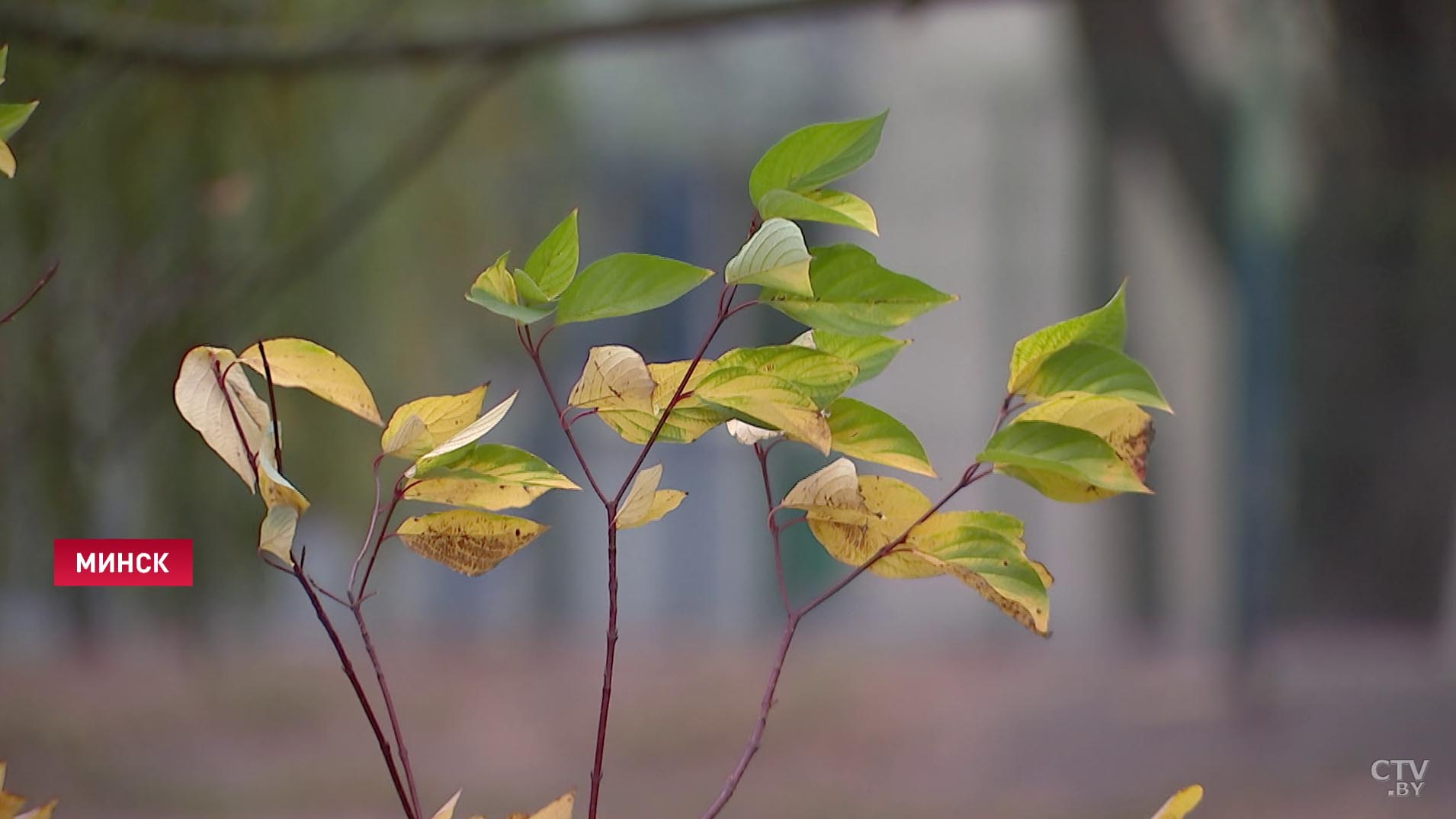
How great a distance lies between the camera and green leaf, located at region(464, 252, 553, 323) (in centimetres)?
19

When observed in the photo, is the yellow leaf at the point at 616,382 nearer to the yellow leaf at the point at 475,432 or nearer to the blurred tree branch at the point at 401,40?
the yellow leaf at the point at 475,432

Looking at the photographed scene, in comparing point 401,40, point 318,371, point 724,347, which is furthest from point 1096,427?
point 724,347

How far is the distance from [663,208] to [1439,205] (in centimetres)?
158

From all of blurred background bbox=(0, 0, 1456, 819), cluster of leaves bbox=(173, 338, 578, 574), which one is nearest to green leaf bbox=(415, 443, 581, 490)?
cluster of leaves bbox=(173, 338, 578, 574)

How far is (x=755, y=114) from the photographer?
291 cm

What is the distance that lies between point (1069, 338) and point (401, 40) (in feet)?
2.62

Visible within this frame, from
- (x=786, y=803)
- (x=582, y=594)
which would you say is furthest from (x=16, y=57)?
(x=582, y=594)

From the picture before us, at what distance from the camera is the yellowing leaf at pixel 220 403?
0.67ft

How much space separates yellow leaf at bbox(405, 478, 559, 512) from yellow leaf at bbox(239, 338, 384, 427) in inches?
Result: 0.6

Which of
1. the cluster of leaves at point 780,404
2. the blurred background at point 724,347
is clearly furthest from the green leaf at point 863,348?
the blurred background at point 724,347

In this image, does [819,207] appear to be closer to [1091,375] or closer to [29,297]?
[1091,375]

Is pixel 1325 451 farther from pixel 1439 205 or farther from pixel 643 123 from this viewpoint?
pixel 643 123

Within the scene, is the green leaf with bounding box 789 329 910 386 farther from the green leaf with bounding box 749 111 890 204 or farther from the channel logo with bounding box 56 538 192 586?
the channel logo with bounding box 56 538 192 586

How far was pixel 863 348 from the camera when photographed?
0.22 metres
